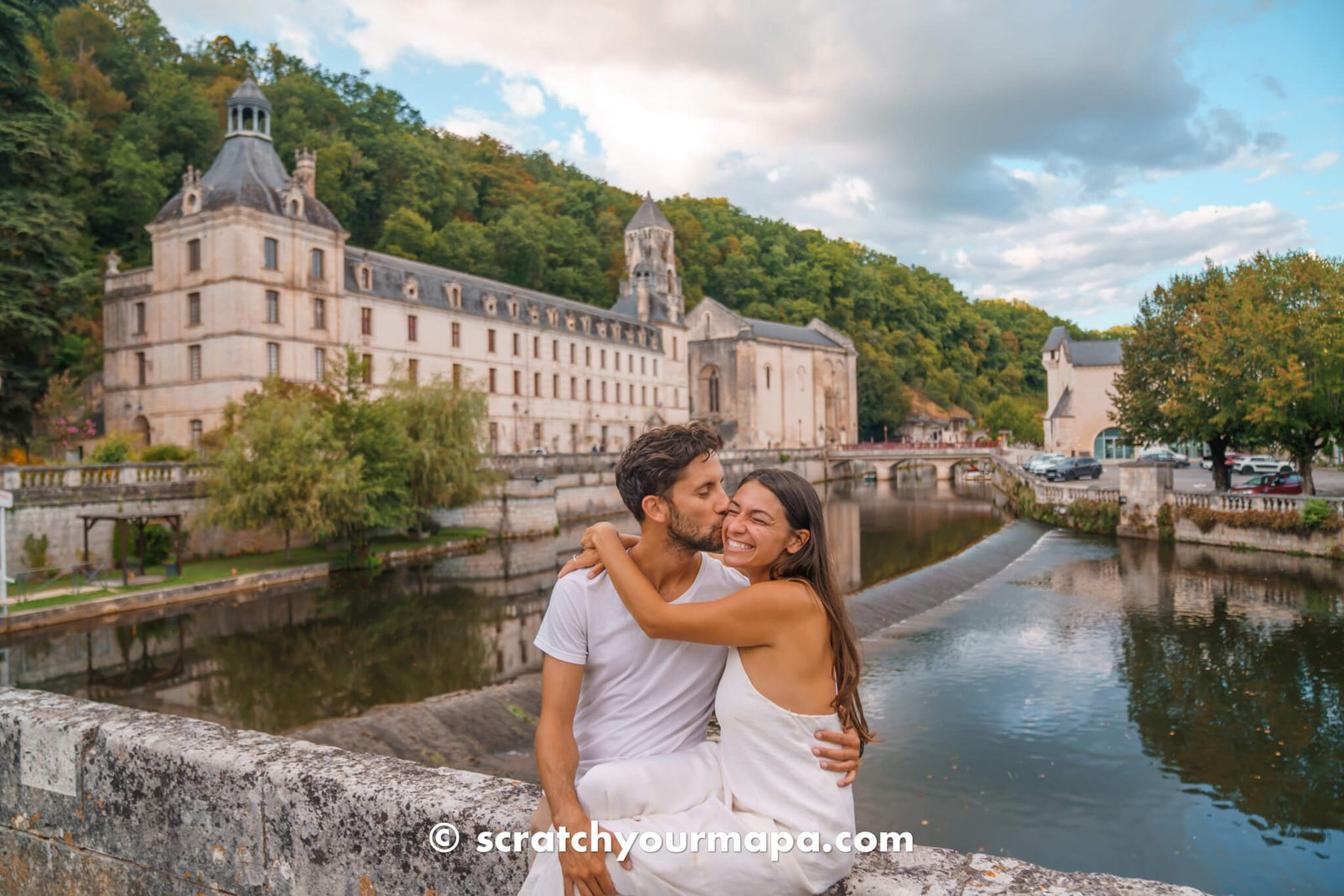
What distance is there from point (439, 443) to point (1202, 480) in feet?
110

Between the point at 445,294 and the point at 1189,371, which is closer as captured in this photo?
the point at 1189,371

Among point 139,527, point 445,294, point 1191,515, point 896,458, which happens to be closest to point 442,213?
point 445,294

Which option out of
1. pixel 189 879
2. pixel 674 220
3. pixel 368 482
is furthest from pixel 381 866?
pixel 674 220

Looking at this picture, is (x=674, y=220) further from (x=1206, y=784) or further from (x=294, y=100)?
(x=1206, y=784)

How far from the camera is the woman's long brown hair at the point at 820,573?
2.46 m

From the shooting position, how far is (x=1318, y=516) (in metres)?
23.4

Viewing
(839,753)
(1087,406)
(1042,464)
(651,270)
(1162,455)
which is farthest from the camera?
(651,270)

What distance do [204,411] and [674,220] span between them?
67.7 metres

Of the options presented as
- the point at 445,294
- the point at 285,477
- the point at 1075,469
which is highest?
the point at 445,294

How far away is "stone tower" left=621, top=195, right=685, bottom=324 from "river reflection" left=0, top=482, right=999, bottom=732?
4234 cm

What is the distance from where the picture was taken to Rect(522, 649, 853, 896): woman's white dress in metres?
2.18

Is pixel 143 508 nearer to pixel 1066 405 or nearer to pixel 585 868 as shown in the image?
pixel 585 868

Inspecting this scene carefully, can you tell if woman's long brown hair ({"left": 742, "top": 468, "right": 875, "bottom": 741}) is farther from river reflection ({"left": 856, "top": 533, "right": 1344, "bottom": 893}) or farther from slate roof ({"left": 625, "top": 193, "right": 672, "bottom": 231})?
slate roof ({"left": 625, "top": 193, "right": 672, "bottom": 231})

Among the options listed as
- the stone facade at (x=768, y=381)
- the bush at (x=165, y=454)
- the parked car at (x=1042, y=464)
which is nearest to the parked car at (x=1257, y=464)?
the parked car at (x=1042, y=464)
